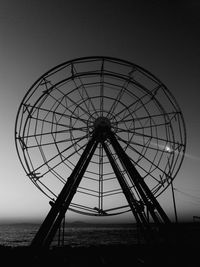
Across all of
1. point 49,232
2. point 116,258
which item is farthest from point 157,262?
point 49,232

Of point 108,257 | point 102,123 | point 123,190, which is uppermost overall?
point 102,123

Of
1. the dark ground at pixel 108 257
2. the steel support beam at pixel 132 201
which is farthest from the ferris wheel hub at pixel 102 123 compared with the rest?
the dark ground at pixel 108 257

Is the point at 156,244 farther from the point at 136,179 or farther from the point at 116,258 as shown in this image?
the point at 136,179

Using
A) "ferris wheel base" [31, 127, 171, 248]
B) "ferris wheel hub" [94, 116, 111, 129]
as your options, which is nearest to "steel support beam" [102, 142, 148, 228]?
"ferris wheel base" [31, 127, 171, 248]

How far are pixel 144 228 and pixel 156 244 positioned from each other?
1710 mm

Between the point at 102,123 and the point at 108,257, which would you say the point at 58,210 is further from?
the point at 102,123

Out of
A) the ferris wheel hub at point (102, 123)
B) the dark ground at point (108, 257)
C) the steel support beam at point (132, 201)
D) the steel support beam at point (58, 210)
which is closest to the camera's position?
the dark ground at point (108, 257)

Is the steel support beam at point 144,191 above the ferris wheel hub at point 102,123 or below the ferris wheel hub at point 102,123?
below

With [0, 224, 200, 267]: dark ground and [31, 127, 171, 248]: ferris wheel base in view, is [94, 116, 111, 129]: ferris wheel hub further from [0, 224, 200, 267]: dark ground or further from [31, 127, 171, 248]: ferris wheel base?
[0, 224, 200, 267]: dark ground

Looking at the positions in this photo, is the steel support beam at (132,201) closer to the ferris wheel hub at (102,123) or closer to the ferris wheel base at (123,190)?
the ferris wheel base at (123,190)

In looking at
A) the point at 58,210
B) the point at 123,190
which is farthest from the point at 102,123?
the point at 58,210

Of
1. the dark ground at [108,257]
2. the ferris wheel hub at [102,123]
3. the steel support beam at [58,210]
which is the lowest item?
the dark ground at [108,257]

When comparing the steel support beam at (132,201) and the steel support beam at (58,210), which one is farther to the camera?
the steel support beam at (132,201)

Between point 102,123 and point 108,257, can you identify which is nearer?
point 108,257
